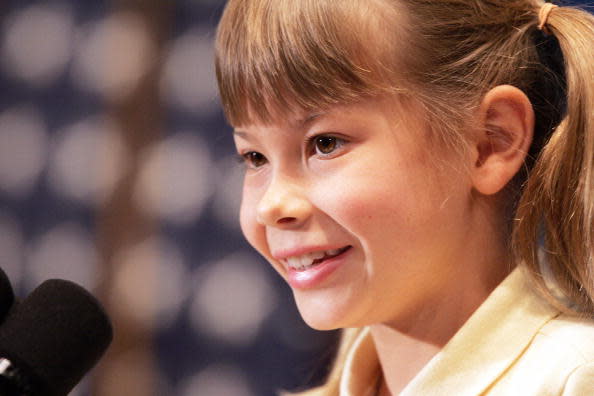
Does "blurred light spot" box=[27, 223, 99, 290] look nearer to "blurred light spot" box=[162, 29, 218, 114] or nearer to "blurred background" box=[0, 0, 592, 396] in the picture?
"blurred background" box=[0, 0, 592, 396]

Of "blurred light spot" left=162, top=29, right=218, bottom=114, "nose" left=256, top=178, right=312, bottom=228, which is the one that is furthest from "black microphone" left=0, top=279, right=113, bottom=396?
"blurred light spot" left=162, top=29, right=218, bottom=114

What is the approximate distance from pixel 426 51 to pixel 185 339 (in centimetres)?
99

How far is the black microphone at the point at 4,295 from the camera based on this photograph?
0.51 m

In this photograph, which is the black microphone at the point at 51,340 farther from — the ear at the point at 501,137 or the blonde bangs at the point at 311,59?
the ear at the point at 501,137

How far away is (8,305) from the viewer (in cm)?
52

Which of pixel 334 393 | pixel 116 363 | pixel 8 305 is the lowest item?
pixel 116 363

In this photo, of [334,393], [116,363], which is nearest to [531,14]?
[334,393]

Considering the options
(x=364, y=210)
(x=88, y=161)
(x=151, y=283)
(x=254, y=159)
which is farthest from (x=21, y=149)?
(x=364, y=210)

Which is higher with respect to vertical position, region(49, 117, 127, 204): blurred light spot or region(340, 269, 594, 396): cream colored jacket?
region(340, 269, 594, 396): cream colored jacket

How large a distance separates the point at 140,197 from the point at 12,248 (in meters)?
0.31

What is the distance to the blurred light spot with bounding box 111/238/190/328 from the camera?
154 cm

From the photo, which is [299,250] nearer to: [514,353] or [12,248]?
[514,353]

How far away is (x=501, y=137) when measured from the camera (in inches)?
27.5

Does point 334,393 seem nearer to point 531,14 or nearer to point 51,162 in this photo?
point 531,14
